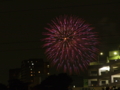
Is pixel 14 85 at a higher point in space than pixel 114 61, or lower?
lower

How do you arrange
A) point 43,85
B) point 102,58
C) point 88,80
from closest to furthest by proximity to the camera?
1. point 43,85
2. point 88,80
3. point 102,58

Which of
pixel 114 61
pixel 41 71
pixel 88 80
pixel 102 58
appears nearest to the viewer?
pixel 114 61

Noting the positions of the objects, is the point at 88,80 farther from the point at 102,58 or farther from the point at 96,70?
the point at 102,58

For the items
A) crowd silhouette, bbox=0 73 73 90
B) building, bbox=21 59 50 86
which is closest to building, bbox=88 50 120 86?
crowd silhouette, bbox=0 73 73 90

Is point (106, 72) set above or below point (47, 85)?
above

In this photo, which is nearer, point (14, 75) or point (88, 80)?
point (88, 80)

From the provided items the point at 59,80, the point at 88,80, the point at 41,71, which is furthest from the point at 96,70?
the point at 41,71

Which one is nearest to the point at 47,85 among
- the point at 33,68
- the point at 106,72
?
the point at 106,72

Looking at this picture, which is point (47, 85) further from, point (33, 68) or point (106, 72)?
point (33, 68)

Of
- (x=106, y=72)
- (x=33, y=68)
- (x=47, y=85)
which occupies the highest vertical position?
(x=33, y=68)
